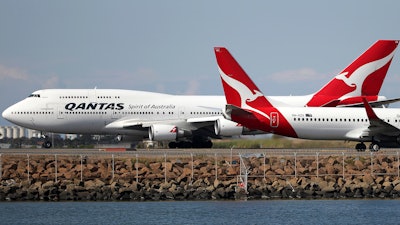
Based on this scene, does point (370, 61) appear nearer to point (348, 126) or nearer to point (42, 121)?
point (348, 126)

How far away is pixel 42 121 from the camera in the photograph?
82625mm

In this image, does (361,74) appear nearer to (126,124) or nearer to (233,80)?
(233,80)

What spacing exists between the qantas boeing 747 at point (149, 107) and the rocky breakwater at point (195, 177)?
1718cm

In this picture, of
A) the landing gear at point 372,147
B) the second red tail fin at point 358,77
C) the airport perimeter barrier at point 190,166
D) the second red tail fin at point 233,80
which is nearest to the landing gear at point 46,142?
the second red tail fin at point 233,80

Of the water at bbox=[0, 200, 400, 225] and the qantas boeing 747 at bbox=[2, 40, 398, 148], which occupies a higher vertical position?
the qantas boeing 747 at bbox=[2, 40, 398, 148]

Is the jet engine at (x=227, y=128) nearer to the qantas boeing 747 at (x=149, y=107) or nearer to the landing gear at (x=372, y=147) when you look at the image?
the qantas boeing 747 at (x=149, y=107)

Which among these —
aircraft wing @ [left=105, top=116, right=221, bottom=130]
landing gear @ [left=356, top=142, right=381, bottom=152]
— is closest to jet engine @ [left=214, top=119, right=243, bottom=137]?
aircraft wing @ [left=105, top=116, right=221, bottom=130]

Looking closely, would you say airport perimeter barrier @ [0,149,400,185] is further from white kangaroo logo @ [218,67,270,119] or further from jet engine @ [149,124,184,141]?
jet engine @ [149,124,184,141]

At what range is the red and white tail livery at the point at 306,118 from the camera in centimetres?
7175

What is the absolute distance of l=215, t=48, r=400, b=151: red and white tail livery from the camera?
A: 71750 millimetres

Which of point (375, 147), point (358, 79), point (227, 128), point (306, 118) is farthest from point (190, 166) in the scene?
point (358, 79)

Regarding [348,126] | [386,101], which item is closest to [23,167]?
[348,126]

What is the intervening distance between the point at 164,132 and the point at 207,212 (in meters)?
28.0

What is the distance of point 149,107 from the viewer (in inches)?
3292
